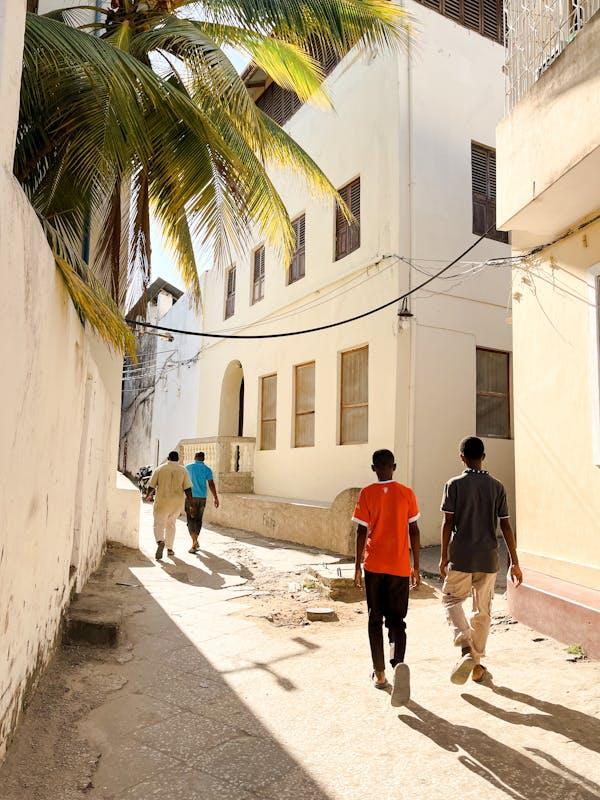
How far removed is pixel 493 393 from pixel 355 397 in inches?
97.6

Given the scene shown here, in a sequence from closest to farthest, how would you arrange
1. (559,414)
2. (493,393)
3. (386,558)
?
1. (386,558)
2. (559,414)
3. (493,393)

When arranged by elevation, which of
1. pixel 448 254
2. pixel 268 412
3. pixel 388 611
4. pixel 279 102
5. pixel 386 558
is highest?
pixel 279 102

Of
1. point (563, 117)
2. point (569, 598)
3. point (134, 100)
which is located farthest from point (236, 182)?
point (569, 598)

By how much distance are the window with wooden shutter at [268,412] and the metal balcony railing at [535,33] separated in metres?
9.27

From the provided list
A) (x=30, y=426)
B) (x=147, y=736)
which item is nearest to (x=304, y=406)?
(x=147, y=736)

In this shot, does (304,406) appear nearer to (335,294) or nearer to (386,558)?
(335,294)

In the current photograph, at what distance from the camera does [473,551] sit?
4566mm

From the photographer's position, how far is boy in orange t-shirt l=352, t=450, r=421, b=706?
14.7 ft

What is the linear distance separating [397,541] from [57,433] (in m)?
2.35

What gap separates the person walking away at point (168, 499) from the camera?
9781mm

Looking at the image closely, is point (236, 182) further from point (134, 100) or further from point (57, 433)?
point (57, 433)

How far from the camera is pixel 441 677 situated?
473 centimetres

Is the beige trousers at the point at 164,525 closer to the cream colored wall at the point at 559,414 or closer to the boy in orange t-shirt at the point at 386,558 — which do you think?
the cream colored wall at the point at 559,414

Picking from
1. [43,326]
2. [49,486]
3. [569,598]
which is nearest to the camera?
[43,326]
